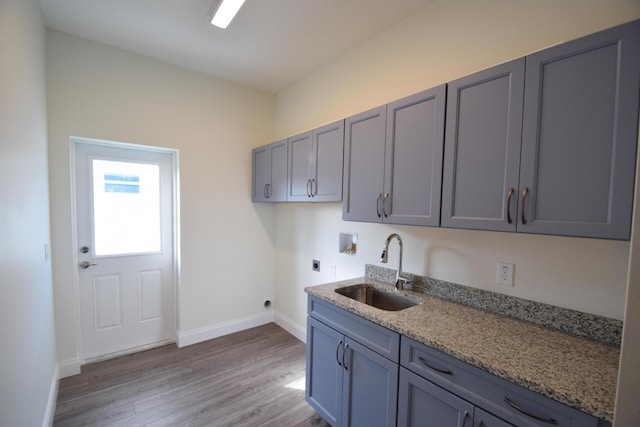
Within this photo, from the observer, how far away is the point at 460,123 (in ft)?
4.82

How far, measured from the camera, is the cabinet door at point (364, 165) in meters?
1.87

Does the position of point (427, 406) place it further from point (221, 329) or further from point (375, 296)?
point (221, 329)

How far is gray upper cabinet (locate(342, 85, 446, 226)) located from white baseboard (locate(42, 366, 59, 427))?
2406 mm

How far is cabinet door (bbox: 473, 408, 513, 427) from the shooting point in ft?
3.53

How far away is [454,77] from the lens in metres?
1.83

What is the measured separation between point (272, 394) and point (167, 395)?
2.80ft

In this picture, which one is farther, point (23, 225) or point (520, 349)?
point (23, 225)

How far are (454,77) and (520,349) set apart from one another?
1.63m

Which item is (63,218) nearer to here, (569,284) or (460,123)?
(460,123)

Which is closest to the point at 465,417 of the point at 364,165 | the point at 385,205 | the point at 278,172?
the point at 385,205

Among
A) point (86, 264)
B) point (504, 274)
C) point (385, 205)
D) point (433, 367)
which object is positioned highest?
point (385, 205)

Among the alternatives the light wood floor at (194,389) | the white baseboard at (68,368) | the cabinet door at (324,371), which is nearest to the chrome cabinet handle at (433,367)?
the cabinet door at (324,371)

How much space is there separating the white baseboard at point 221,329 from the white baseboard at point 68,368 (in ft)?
2.74

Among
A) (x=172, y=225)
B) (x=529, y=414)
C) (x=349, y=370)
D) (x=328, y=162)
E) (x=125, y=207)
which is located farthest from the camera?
(x=172, y=225)
